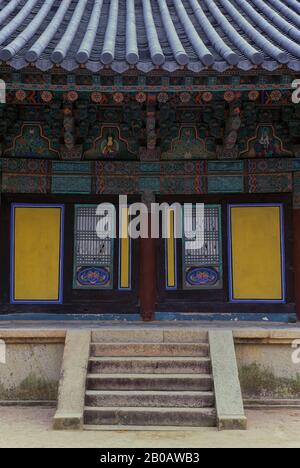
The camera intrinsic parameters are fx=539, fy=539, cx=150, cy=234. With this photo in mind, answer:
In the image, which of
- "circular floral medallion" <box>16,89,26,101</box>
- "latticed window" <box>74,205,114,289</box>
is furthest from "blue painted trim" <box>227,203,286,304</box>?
"circular floral medallion" <box>16,89,26,101</box>

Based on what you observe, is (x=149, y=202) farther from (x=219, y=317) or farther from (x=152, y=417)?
(x=152, y=417)

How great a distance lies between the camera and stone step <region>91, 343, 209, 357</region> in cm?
670

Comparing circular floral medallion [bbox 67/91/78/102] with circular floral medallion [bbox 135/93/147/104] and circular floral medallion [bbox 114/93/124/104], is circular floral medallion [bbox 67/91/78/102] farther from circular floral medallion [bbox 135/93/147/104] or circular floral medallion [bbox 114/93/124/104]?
circular floral medallion [bbox 135/93/147/104]

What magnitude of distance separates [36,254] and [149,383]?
342 cm

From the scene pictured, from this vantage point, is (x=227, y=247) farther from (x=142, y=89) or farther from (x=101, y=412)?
(x=101, y=412)

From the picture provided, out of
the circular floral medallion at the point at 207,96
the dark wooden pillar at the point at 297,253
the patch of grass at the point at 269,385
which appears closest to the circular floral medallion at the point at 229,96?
the circular floral medallion at the point at 207,96

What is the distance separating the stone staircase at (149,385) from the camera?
5738 mm

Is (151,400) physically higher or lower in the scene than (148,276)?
lower

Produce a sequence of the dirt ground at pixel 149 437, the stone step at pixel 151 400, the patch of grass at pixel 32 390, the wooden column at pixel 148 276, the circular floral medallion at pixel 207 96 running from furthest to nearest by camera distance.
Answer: the wooden column at pixel 148 276
the circular floral medallion at pixel 207 96
the patch of grass at pixel 32 390
the stone step at pixel 151 400
the dirt ground at pixel 149 437

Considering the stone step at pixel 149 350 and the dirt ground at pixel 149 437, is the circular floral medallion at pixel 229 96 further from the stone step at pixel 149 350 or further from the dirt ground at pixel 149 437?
the dirt ground at pixel 149 437

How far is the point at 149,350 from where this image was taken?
6.71 meters

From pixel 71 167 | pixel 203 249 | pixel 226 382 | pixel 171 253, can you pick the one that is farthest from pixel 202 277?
pixel 226 382

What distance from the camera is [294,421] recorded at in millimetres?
5914

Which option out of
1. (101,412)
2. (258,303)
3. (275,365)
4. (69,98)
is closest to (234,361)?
(275,365)
